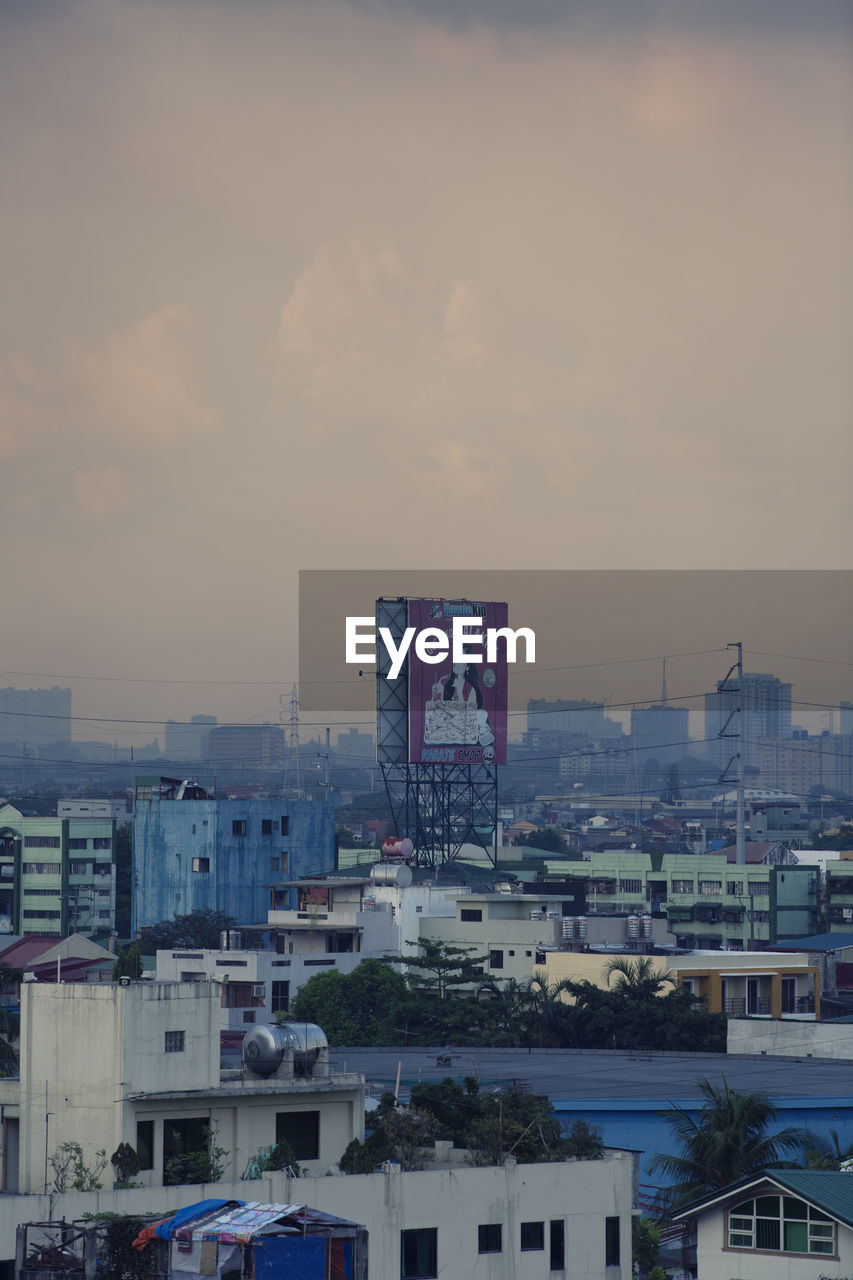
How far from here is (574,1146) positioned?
97.3 feet

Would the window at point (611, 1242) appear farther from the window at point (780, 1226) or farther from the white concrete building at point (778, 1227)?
the window at point (780, 1226)

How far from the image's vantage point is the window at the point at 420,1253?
84.5ft

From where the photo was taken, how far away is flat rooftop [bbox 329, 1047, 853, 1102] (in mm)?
42000

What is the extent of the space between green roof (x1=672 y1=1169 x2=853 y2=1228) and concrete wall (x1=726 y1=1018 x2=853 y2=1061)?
25.2 m

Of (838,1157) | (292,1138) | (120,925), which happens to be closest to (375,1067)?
(838,1157)

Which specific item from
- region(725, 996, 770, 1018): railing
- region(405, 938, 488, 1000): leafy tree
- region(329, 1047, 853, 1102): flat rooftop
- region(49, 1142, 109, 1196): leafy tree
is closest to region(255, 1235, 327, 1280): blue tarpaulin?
region(49, 1142, 109, 1196): leafy tree

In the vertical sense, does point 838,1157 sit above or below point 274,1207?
below

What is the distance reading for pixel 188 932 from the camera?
82688mm

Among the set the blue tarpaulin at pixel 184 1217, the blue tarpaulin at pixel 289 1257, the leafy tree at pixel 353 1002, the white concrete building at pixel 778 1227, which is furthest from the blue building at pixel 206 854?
the blue tarpaulin at pixel 289 1257

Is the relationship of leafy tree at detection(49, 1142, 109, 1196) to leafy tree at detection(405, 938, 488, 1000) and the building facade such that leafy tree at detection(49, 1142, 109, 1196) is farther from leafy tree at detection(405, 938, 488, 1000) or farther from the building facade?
the building facade

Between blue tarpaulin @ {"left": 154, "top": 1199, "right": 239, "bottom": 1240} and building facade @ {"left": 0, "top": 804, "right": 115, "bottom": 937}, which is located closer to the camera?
blue tarpaulin @ {"left": 154, "top": 1199, "right": 239, "bottom": 1240}

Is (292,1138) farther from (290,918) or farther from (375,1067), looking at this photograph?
(290,918)

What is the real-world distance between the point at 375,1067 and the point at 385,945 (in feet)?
81.5

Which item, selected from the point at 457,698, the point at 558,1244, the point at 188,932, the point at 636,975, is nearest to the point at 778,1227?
the point at 558,1244
